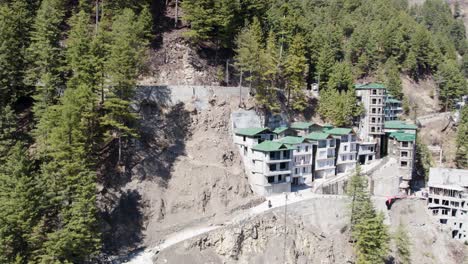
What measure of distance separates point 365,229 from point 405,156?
23843 mm

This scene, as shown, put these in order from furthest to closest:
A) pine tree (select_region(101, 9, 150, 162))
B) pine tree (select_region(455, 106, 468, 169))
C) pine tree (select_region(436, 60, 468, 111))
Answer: pine tree (select_region(436, 60, 468, 111))
pine tree (select_region(455, 106, 468, 169))
pine tree (select_region(101, 9, 150, 162))

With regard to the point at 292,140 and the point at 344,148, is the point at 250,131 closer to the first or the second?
the point at 292,140

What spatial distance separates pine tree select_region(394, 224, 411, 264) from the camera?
52031 millimetres

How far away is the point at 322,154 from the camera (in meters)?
61.4

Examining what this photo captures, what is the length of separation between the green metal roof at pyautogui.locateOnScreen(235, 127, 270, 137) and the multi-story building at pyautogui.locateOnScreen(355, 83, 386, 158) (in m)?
22.6

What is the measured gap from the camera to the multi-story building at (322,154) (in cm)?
6062

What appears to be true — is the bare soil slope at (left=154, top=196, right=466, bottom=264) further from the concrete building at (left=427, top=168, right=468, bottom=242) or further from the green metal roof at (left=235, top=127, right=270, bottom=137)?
the green metal roof at (left=235, top=127, right=270, bottom=137)

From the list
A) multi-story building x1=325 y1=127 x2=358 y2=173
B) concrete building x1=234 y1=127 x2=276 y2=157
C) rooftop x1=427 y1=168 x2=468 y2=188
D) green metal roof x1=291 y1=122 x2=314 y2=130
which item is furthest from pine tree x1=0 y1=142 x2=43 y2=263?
rooftop x1=427 y1=168 x2=468 y2=188

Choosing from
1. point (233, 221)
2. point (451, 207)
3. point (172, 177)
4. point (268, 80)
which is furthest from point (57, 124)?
point (451, 207)

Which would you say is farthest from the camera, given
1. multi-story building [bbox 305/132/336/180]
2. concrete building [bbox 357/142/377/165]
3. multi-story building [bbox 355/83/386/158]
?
multi-story building [bbox 355/83/386/158]

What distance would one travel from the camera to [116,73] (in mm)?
45844

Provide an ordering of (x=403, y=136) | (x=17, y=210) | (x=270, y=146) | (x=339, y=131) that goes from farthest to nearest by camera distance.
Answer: (x=403, y=136) → (x=339, y=131) → (x=270, y=146) → (x=17, y=210)

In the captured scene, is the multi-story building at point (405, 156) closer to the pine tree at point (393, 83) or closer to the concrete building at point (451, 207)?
the concrete building at point (451, 207)

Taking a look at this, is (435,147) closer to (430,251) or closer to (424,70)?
(424,70)
